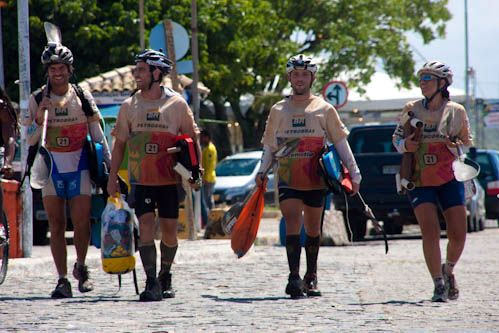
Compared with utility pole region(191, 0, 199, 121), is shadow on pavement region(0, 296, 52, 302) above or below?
below

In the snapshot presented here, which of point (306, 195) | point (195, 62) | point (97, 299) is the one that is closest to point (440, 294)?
point (306, 195)

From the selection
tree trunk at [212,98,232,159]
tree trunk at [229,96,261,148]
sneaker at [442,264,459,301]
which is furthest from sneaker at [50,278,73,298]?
tree trunk at [229,96,261,148]

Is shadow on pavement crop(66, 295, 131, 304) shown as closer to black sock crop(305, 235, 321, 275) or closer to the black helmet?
black sock crop(305, 235, 321, 275)

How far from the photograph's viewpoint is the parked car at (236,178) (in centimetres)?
3431

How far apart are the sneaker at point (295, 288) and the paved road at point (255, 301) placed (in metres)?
0.17

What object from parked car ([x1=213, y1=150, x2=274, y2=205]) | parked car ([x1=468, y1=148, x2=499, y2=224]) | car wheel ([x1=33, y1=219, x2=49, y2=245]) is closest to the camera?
car wheel ([x1=33, y1=219, x2=49, y2=245])

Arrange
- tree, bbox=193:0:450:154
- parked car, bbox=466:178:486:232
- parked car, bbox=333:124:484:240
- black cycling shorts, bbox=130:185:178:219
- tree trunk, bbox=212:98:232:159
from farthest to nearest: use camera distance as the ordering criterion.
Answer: tree trunk, bbox=212:98:232:159 → tree, bbox=193:0:450:154 → parked car, bbox=466:178:486:232 → parked car, bbox=333:124:484:240 → black cycling shorts, bbox=130:185:178:219

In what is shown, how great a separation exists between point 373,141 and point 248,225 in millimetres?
10589

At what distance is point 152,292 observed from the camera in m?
10.7

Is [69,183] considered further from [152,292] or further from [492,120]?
[492,120]

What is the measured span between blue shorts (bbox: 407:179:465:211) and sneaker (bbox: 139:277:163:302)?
2.09 m

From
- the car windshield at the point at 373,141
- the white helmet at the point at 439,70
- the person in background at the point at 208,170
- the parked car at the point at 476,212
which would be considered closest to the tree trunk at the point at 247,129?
the person in background at the point at 208,170

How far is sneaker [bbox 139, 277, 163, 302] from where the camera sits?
10.7 m

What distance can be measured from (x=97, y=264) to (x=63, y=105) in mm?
3984
